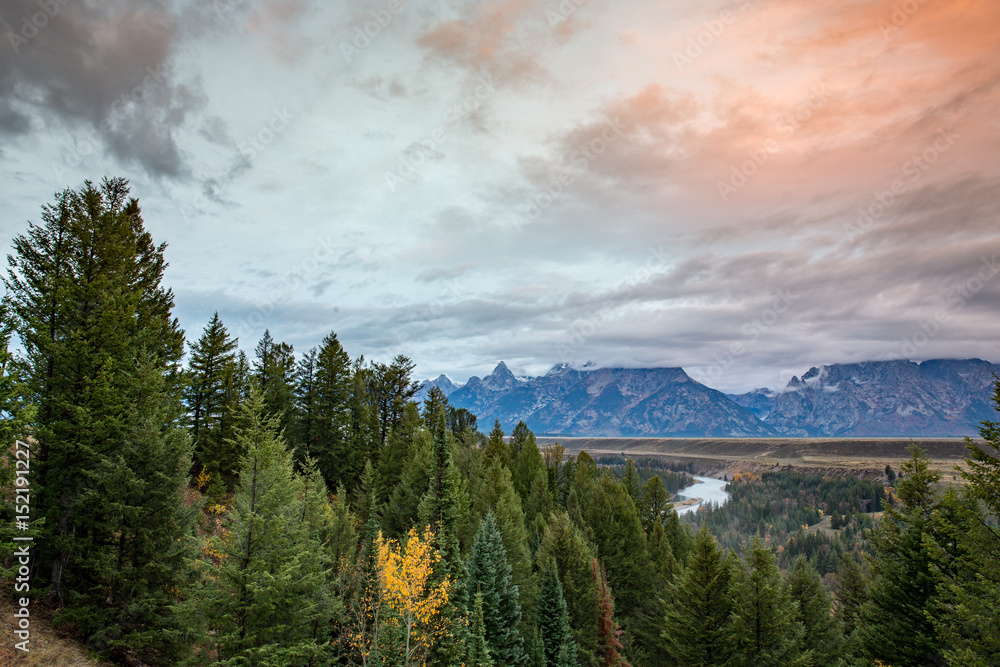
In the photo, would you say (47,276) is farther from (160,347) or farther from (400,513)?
(400,513)

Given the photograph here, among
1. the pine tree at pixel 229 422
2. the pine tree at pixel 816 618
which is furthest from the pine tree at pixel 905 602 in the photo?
the pine tree at pixel 229 422

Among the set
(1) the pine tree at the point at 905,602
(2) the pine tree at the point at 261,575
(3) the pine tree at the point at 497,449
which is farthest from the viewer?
(3) the pine tree at the point at 497,449

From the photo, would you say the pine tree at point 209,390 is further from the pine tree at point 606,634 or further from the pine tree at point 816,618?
the pine tree at point 816,618

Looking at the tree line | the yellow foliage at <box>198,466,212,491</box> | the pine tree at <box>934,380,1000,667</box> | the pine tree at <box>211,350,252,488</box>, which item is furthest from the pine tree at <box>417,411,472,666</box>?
the pine tree at <box>934,380,1000,667</box>

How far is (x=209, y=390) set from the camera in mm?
44656

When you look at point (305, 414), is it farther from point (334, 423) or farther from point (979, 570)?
point (979, 570)

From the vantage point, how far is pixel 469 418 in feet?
335

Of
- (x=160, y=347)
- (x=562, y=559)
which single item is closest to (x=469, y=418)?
(x=562, y=559)

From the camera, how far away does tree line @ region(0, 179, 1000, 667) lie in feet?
64.9

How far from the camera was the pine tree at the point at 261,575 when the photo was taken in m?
19.0

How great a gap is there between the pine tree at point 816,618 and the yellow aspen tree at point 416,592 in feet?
79.6

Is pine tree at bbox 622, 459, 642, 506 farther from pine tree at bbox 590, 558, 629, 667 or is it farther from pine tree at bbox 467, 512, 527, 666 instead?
pine tree at bbox 467, 512, 527, 666

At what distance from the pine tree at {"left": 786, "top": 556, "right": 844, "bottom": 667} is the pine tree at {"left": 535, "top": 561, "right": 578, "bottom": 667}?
1618 cm

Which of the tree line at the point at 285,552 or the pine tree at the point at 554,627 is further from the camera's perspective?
the pine tree at the point at 554,627
